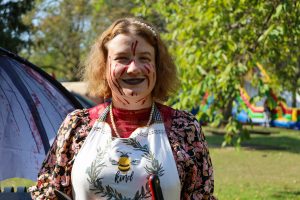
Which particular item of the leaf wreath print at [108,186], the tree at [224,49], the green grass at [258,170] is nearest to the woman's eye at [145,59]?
the leaf wreath print at [108,186]

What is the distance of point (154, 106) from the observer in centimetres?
249

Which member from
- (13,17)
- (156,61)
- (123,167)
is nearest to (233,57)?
(156,61)

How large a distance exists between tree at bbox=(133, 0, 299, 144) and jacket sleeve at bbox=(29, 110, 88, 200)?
5011 millimetres

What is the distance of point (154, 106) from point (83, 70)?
1.67ft

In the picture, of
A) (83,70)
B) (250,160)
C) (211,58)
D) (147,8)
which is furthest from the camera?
(250,160)

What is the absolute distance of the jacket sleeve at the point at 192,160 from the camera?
237 centimetres

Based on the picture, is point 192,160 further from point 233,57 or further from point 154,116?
point 233,57

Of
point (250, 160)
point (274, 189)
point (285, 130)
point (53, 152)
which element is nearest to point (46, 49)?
point (285, 130)

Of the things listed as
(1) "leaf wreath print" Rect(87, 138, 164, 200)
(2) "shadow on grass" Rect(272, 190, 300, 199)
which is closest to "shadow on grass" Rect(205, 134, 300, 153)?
(2) "shadow on grass" Rect(272, 190, 300, 199)

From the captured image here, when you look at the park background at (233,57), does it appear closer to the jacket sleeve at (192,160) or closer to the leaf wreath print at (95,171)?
the jacket sleeve at (192,160)

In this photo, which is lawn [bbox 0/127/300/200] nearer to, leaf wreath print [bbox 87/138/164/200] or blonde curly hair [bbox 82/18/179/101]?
blonde curly hair [bbox 82/18/179/101]

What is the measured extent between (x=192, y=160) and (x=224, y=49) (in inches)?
207

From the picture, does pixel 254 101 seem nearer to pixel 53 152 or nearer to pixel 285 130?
pixel 53 152

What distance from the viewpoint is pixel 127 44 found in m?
2.40
